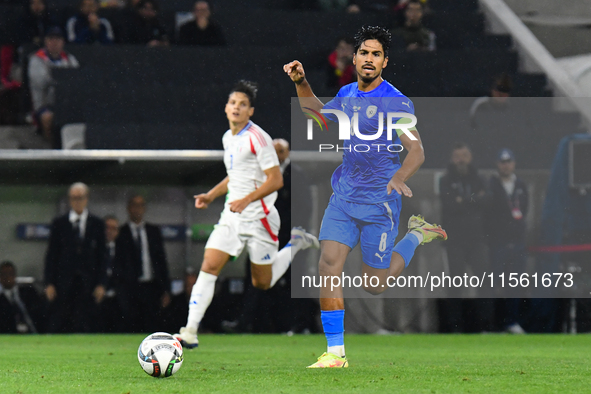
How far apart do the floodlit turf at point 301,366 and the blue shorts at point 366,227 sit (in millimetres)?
737

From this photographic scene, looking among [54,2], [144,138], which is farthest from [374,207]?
[54,2]

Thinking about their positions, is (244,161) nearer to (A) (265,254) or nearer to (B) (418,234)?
(A) (265,254)

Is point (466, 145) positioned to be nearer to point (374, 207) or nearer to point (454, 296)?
point (454, 296)

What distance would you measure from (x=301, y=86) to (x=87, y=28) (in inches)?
305

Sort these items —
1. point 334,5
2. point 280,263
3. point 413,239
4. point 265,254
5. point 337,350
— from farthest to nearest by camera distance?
point 334,5 < point 280,263 < point 265,254 < point 413,239 < point 337,350

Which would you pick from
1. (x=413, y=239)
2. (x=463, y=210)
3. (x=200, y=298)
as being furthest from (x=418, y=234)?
(x=463, y=210)

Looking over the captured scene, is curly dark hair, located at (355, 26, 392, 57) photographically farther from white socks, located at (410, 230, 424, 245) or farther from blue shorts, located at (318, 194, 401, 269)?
white socks, located at (410, 230, 424, 245)

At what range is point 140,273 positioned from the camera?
10977 millimetres

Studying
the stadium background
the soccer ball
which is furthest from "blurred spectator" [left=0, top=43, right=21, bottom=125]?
Result: the soccer ball

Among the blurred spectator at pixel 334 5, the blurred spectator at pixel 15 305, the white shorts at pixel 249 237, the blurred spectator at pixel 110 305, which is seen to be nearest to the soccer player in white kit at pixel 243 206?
the white shorts at pixel 249 237

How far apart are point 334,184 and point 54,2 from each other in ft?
30.0

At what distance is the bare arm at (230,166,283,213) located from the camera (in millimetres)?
7445

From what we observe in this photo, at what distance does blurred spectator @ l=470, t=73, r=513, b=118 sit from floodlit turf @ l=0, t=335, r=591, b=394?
294 centimetres

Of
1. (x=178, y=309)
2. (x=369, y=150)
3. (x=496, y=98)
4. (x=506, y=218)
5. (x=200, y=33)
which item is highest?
(x=200, y=33)
